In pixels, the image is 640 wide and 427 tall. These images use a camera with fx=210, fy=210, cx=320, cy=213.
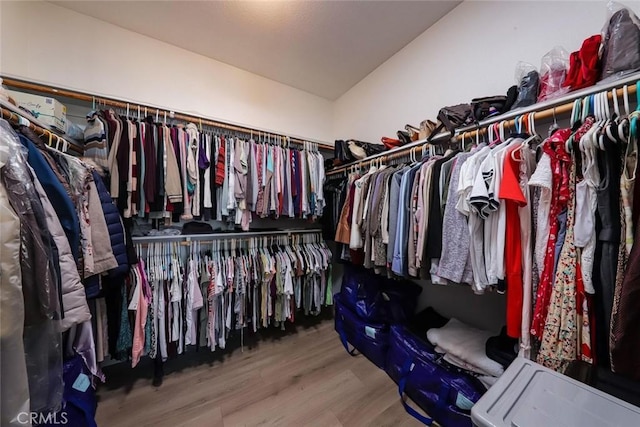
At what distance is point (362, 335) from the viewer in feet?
6.12

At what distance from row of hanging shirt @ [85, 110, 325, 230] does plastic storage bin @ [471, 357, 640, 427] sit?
1713 millimetres

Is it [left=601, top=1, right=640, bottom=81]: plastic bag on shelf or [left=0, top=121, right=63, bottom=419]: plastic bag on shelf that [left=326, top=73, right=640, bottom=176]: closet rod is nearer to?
[left=601, top=1, right=640, bottom=81]: plastic bag on shelf

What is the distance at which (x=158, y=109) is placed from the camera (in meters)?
1.63

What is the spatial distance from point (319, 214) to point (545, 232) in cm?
166

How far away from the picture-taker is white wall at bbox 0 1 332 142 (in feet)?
4.85

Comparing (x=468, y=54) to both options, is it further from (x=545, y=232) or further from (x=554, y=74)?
(x=545, y=232)

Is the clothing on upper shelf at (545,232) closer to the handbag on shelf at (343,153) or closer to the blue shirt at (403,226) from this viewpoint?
the blue shirt at (403,226)

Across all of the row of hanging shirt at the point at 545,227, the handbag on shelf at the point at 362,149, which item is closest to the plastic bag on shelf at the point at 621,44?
the row of hanging shirt at the point at 545,227

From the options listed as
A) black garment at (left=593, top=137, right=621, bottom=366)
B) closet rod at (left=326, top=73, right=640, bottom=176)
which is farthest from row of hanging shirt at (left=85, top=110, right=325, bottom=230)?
black garment at (left=593, top=137, right=621, bottom=366)

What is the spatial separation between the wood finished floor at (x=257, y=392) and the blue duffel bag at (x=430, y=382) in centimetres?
12

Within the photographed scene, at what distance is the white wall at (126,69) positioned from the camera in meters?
1.48

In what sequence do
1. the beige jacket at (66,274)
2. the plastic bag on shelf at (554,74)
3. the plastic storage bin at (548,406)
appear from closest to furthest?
the plastic storage bin at (548,406) < the beige jacket at (66,274) < the plastic bag on shelf at (554,74)

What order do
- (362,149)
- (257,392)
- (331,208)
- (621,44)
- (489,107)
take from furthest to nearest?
(331,208) → (362,149) → (257,392) → (489,107) → (621,44)

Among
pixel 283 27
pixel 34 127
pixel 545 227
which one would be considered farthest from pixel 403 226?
pixel 34 127
